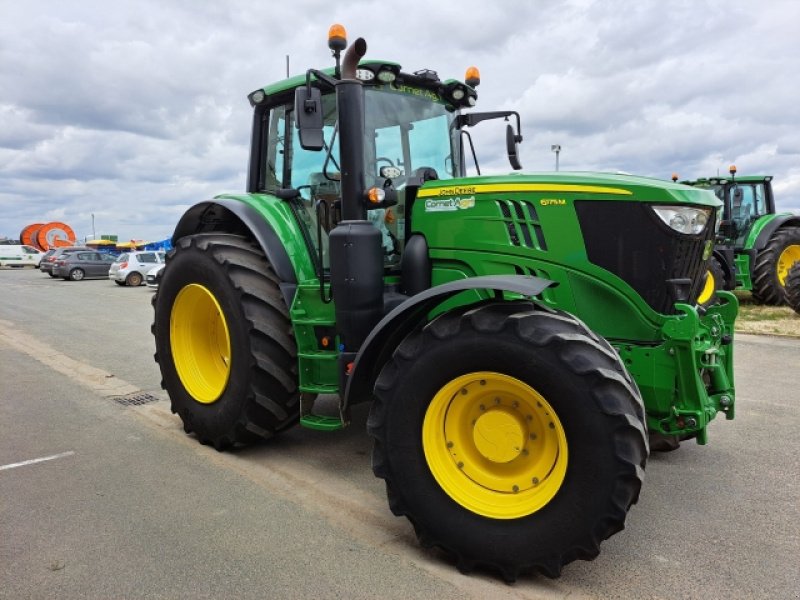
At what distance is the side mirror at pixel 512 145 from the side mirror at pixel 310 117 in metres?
1.75

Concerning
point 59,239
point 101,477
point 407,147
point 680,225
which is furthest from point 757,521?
point 59,239

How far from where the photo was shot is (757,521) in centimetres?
322

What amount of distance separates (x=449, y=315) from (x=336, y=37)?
1.68 metres

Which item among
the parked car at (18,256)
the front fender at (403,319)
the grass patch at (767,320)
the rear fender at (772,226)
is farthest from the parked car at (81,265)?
the front fender at (403,319)

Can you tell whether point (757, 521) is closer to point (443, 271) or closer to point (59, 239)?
point (443, 271)

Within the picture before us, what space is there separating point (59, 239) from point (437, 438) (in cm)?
4890

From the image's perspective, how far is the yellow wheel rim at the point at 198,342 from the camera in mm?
4609

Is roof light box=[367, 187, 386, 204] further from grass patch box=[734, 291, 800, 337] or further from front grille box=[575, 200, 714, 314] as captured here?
grass patch box=[734, 291, 800, 337]

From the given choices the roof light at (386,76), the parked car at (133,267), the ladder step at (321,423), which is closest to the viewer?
the ladder step at (321,423)

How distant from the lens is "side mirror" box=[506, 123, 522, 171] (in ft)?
14.7

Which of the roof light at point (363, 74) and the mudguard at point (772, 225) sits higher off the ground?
the roof light at point (363, 74)

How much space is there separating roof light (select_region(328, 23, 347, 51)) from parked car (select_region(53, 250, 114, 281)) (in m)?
28.2

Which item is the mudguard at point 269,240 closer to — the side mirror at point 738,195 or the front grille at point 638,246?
the front grille at point 638,246

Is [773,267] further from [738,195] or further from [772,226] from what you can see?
[738,195]
